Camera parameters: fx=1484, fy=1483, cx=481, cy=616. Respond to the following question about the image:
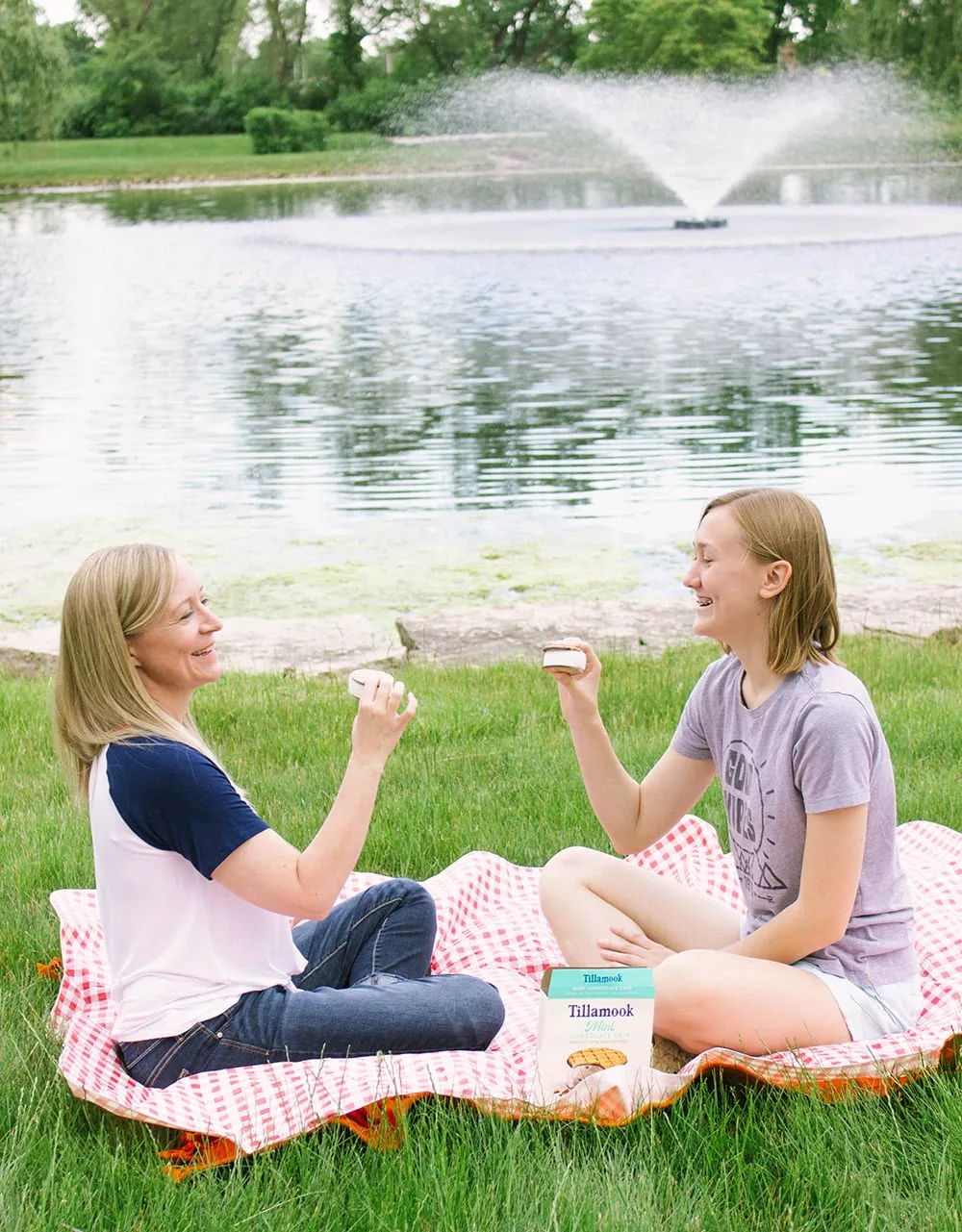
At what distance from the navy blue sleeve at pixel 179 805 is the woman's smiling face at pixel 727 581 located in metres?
0.90

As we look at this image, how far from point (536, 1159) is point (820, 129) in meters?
57.0

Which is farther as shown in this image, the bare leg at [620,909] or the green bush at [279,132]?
the green bush at [279,132]

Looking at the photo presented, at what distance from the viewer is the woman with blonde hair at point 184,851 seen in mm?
2443

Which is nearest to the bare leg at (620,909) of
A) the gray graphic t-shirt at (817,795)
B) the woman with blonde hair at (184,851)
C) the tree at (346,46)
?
the gray graphic t-shirt at (817,795)

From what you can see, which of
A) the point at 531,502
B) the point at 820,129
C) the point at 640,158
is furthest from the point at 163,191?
the point at 531,502

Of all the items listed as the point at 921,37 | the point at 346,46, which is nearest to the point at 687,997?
the point at 921,37

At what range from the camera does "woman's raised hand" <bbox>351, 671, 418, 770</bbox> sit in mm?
2504

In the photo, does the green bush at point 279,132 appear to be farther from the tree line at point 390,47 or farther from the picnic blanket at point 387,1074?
the picnic blanket at point 387,1074

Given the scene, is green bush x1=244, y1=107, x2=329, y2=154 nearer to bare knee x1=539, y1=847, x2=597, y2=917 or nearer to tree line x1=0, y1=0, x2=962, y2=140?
tree line x1=0, y1=0, x2=962, y2=140

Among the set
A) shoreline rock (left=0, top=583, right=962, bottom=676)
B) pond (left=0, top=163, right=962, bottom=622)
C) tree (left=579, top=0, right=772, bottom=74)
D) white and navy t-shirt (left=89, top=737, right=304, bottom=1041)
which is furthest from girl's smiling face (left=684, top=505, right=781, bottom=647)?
tree (left=579, top=0, right=772, bottom=74)

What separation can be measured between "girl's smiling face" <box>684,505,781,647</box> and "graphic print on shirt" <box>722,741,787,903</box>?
22 cm

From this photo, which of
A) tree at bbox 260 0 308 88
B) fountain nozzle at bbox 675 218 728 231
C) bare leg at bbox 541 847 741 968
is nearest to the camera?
bare leg at bbox 541 847 741 968

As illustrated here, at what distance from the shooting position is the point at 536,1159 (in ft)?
7.59

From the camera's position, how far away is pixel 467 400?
14445mm
